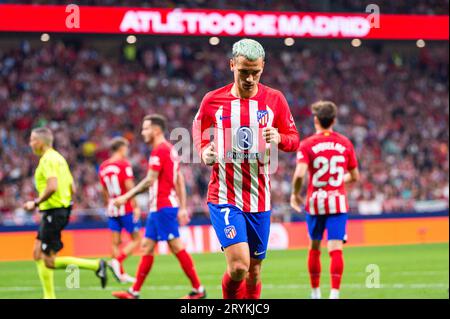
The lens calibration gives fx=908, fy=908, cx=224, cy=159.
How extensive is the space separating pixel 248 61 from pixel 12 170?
17.6 metres

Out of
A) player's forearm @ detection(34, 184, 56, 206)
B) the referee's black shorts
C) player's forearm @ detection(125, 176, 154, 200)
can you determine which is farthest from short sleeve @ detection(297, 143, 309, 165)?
the referee's black shorts

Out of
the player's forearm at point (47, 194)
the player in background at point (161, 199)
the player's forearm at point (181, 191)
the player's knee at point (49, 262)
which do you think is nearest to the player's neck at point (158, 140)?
the player in background at point (161, 199)

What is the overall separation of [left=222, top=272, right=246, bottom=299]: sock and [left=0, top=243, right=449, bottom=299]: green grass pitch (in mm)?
3817

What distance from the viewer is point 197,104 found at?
94.3 feet

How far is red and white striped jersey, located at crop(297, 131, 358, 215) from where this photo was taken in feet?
32.5

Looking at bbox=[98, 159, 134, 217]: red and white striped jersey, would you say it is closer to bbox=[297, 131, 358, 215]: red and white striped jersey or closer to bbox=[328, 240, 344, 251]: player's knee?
bbox=[297, 131, 358, 215]: red and white striped jersey

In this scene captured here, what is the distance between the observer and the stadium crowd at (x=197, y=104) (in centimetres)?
2467

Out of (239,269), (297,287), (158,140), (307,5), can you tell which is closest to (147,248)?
(158,140)

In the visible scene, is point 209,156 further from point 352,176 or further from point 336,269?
point 352,176

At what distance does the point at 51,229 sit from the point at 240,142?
413 centimetres

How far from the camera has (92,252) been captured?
19609mm

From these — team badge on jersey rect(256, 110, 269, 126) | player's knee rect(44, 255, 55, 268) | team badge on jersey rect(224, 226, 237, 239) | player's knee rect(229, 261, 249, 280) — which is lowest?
player's knee rect(229, 261, 249, 280)

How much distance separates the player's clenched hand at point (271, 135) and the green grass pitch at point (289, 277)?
14.8 ft

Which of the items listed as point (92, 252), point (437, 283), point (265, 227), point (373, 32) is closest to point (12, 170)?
point (92, 252)
